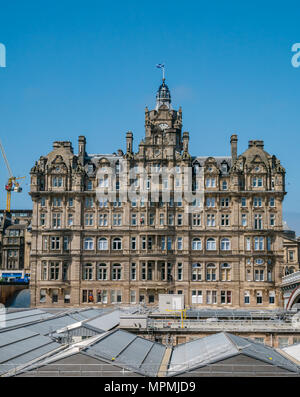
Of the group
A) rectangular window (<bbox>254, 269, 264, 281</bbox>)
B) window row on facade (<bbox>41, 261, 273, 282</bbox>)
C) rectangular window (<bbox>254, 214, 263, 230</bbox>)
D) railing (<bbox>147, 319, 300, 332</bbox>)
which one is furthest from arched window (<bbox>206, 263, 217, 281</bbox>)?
railing (<bbox>147, 319, 300, 332</bbox>)

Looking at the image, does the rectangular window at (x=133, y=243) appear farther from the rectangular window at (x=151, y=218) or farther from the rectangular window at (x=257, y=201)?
the rectangular window at (x=257, y=201)

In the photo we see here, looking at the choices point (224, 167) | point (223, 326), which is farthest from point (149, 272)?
point (223, 326)

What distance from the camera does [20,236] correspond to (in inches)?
7224

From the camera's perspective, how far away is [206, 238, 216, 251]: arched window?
11144 cm

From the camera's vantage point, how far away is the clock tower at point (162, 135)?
11288 centimetres

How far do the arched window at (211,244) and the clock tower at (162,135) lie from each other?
16.9m

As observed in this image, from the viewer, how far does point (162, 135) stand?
113625 mm

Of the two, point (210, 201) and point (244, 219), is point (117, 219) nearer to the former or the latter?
point (210, 201)

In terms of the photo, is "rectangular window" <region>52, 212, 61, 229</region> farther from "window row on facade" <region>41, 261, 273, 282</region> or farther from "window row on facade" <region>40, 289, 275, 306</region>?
"window row on facade" <region>40, 289, 275, 306</region>

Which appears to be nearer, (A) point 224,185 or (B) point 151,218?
(B) point 151,218

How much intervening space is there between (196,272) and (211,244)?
5951 millimetres

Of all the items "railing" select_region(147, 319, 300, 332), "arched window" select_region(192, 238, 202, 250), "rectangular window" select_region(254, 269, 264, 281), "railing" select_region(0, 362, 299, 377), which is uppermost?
"arched window" select_region(192, 238, 202, 250)

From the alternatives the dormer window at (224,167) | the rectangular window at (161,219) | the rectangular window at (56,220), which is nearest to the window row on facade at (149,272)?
the rectangular window at (56,220)

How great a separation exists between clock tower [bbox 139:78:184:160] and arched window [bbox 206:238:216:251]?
16.9 meters
